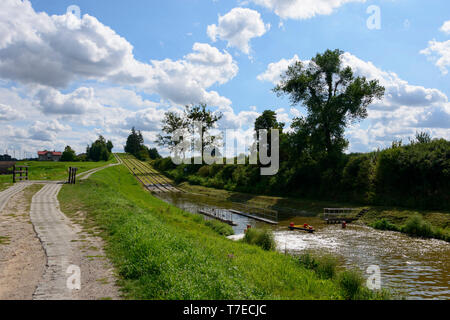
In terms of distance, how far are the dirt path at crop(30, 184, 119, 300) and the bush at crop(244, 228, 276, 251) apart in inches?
301

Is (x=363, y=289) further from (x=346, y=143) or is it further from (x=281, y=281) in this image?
(x=346, y=143)

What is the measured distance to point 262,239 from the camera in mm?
14805

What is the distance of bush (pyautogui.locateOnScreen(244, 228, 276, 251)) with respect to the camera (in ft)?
47.5

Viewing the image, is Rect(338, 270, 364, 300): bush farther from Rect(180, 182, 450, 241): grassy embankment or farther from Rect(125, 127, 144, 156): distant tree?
Rect(125, 127, 144, 156): distant tree

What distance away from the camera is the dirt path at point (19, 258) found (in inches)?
245

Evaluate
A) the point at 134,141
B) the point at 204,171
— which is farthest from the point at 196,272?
the point at 134,141

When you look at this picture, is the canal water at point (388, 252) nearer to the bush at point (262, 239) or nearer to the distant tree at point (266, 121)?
the bush at point (262, 239)

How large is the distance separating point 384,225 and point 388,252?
275 inches

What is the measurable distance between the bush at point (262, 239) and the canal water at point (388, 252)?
37.9 inches

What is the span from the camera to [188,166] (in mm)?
69688

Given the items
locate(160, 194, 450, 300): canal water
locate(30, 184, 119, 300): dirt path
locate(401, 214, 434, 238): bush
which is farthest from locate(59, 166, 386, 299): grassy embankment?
locate(401, 214, 434, 238): bush

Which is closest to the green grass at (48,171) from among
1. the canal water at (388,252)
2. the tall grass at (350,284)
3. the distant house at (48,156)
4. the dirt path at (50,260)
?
the dirt path at (50,260)
